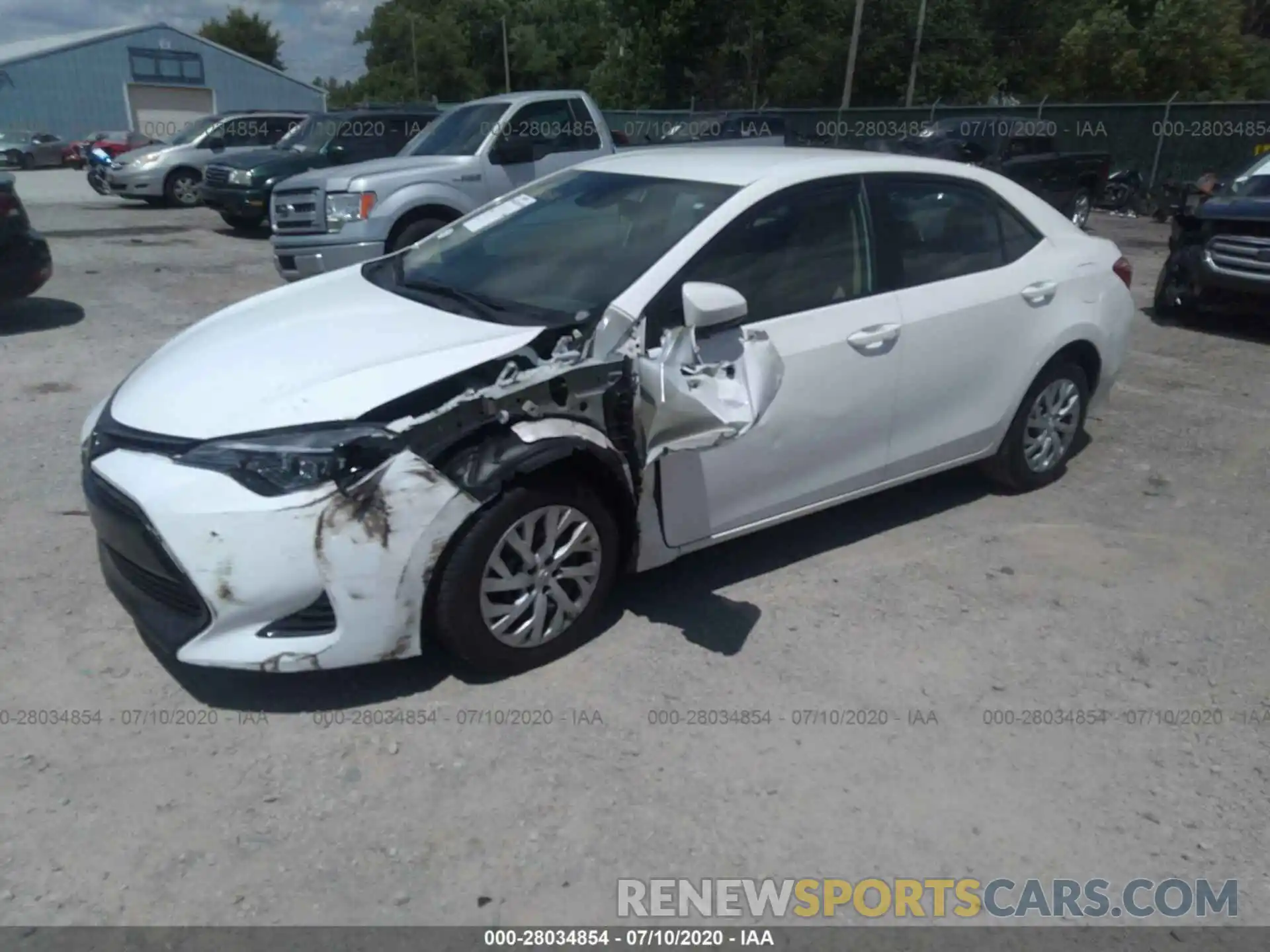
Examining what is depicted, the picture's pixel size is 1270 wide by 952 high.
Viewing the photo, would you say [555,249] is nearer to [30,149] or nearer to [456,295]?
[456,295]

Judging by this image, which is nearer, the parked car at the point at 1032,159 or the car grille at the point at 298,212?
the car grille at the point at 298,212

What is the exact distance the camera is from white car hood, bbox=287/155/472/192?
9.48 m

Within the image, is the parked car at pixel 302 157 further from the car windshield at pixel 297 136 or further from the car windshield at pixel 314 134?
the car windshield at pixel 297 136

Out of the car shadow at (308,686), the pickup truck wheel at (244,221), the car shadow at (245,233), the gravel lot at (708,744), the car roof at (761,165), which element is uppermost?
the car roof at (761,165)

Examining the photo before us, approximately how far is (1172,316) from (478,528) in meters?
8.73

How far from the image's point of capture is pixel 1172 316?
384 inches

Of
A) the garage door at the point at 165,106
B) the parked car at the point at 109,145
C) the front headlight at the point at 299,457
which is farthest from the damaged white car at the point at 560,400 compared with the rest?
the garage door at the point at 165,106

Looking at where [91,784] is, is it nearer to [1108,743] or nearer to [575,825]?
[575,825]

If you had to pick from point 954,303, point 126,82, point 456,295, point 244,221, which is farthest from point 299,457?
point 126,82

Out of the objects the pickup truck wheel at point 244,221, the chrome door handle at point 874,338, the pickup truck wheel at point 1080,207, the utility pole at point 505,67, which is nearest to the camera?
the chrome door handle at point 874,338

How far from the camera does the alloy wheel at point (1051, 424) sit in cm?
507

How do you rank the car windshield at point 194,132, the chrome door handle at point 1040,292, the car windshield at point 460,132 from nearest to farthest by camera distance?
the chrome door handle at point 1040,292, the car windshield at point 460,132, the car windshield at point 194,132

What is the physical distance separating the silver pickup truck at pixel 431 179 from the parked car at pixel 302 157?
12.7ft

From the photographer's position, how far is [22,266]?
8102 millimetres
